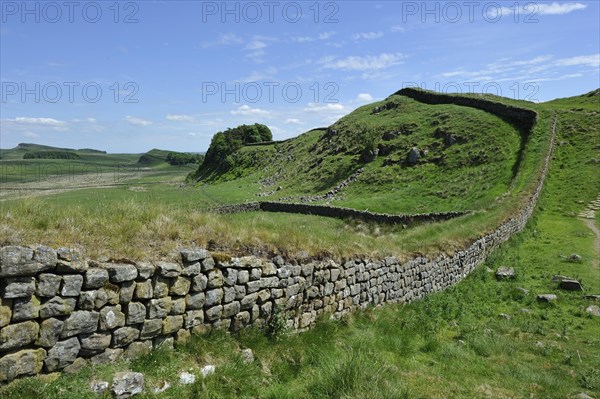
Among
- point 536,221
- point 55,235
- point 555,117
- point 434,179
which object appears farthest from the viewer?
point 555,117

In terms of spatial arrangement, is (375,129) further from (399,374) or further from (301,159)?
(399,374)

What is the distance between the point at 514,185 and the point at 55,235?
107 feet

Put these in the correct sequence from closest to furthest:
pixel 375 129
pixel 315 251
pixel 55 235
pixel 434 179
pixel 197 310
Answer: pixel 55 235
pixel 197 310
pixel 315 251
pixel 434 179
pixel 375 129

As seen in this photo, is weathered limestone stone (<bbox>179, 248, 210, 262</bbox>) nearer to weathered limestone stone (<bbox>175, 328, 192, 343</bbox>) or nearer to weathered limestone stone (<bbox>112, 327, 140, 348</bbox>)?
weathered limestone stone (<bbox>175, 328, 192, 343</bbox>)

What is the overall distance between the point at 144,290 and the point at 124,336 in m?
0.73

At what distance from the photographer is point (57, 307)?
5.54 m

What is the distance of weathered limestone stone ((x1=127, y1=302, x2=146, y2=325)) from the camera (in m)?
6.30

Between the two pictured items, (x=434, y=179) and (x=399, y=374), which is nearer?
(x=399, y=374)

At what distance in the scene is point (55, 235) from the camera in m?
6.04

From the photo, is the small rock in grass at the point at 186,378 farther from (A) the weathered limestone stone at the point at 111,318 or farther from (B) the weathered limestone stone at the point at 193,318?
(A) the weathered limestone stone at the point at 111,318

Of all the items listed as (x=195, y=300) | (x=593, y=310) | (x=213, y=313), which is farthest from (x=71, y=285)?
(x=593, y=310)

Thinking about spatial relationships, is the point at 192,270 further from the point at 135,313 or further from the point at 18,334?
the point at 18,334

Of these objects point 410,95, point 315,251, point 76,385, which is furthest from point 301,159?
point 76,385

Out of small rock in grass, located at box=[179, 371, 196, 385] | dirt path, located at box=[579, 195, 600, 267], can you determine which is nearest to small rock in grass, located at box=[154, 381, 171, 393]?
small rock in grass, located at box=[179, 371, 196, 385]
